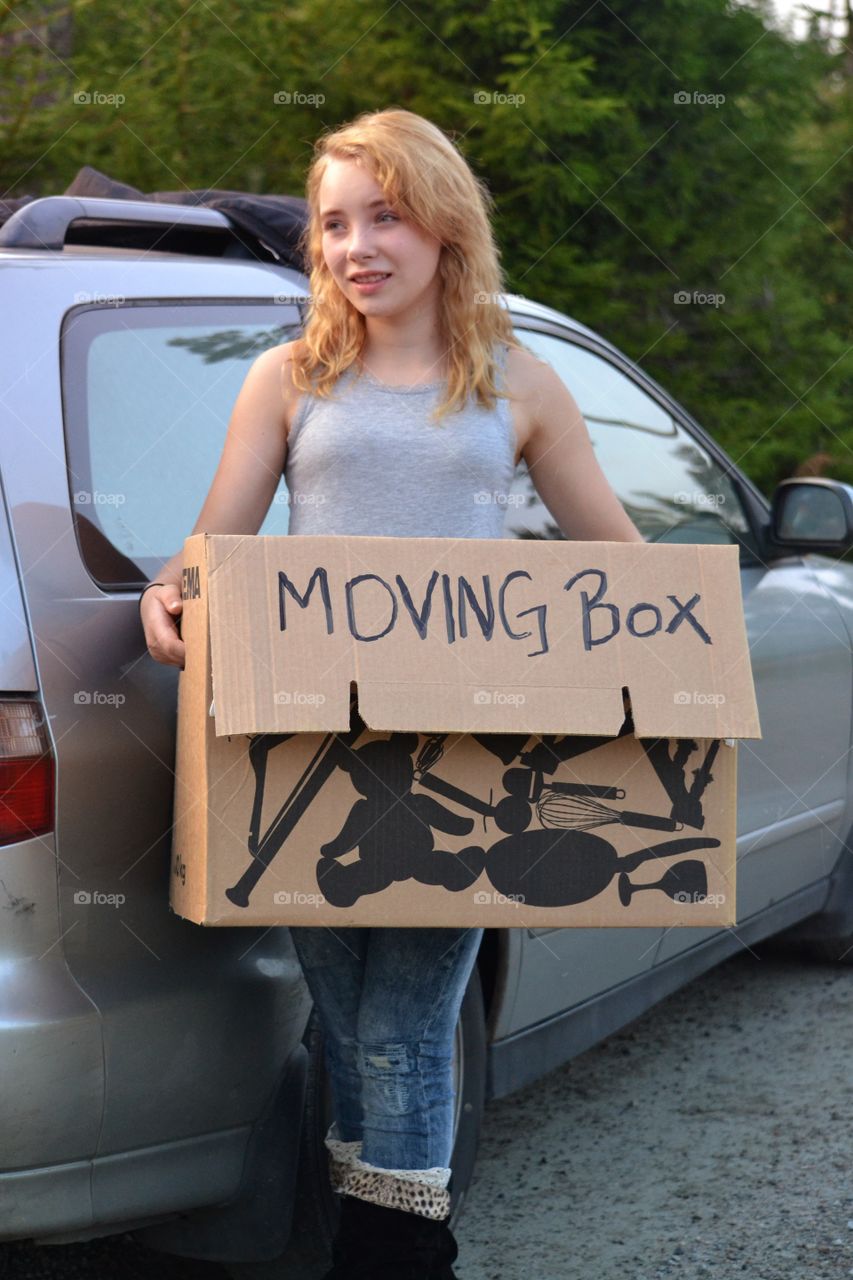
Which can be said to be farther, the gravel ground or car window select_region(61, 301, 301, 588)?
the gravel ground

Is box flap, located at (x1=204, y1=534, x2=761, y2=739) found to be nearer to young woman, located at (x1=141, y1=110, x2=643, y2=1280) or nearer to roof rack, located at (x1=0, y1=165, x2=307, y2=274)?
young woman, located at (x1=141, y1=110, x2=643, y2=1280)

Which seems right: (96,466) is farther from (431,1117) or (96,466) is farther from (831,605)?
(831,605)

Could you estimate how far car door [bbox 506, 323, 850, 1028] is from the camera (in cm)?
339

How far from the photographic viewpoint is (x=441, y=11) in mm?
6504

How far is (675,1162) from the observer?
3525mm
